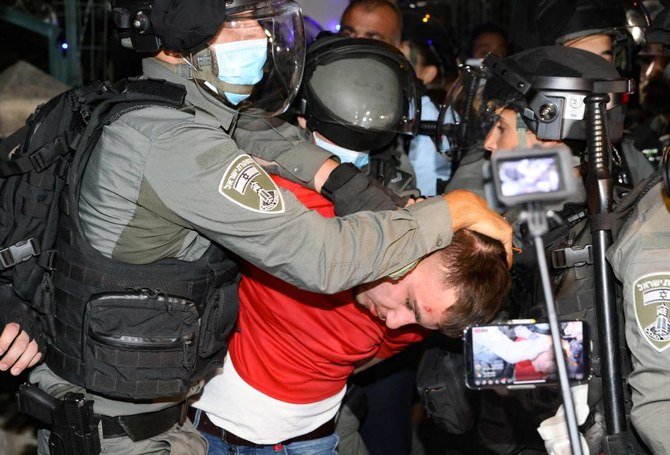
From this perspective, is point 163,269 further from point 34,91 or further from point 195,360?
point 34,91

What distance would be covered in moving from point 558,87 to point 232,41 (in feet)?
3.68

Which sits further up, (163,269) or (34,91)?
(163,269)

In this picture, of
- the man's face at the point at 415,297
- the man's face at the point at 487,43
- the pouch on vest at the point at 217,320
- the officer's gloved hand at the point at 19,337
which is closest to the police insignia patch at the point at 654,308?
the man's face at the point at 415,297

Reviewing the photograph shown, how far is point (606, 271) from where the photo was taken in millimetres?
2312

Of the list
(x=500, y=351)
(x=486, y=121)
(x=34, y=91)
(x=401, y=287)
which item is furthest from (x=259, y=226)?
(x=34, y=91)

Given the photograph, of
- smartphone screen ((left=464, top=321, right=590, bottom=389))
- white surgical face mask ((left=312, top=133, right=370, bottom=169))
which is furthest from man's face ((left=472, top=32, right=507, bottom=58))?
smartphone screen ((left=464, top=321, right=590, bottom=389))

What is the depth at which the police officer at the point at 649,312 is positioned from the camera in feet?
6.74

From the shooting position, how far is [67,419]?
2389 millimetres

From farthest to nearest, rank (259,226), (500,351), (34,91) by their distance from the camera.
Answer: (34,91)
(259,226)
(500,351)

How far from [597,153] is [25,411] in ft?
6.07

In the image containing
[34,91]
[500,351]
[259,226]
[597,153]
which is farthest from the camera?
[34,91]

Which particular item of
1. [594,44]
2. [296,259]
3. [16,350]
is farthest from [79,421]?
[594,44]

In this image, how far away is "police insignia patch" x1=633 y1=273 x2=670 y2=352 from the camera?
Result: 207cm

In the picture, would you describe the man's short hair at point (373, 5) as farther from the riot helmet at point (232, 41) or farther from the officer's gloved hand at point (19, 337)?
the officer's gloved hand at point (19, 337)
